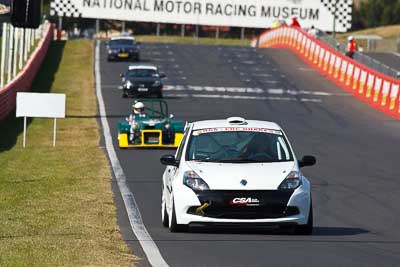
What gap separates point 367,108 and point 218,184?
29006 millimetres

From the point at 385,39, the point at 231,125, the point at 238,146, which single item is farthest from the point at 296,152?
the point at 385,39

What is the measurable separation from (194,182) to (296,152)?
14.1m

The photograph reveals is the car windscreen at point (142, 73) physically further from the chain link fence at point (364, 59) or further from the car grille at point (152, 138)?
the car grille at point (152, 138)

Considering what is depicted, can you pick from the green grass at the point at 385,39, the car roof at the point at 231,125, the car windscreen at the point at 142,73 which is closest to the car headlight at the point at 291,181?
the car roof at the point at 231,125

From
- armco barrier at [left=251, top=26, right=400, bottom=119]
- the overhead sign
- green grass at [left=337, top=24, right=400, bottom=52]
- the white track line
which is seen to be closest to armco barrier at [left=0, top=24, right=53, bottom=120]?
the white track line

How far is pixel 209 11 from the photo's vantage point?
303 feet

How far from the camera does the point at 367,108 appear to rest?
42875 millimetres

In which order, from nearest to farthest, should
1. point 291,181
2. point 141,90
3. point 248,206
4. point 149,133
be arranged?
1. point 248,206
2. point 291,181
3. point 149,133
4. point 141,90

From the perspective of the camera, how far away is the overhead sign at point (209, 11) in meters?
90.4

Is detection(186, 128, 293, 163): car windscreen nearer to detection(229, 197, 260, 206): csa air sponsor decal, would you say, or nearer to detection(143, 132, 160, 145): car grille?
detection(229, 197, 260, 206): csa air sponsor decal

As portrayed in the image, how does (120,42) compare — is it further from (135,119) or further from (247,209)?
(247,209)

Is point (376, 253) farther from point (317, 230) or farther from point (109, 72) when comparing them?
Answer: point (109, 72)

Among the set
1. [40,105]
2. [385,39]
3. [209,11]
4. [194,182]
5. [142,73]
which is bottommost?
[385,39]

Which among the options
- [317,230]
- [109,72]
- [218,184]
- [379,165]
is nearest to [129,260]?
[218,184]
